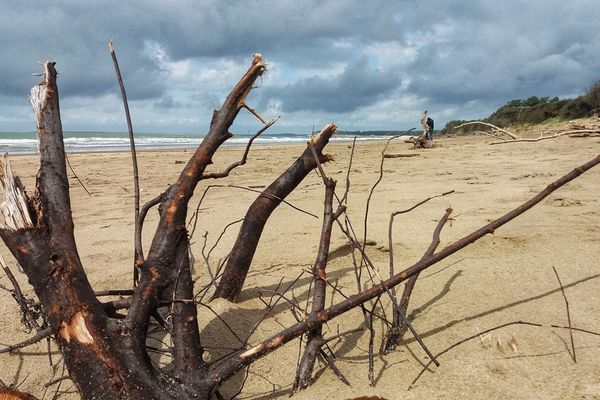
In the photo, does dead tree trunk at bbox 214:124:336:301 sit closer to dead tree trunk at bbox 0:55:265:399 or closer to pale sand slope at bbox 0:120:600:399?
pale sand slope at bbox 0:120:600:399

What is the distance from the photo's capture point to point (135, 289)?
4.91 ft

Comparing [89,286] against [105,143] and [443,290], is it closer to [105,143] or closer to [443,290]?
[443,290]

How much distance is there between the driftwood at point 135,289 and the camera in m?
1.26

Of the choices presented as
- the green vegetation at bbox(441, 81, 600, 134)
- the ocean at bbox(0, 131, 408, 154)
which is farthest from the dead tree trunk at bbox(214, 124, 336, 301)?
the green vegetation at bbox(441, 81, 600, 134)

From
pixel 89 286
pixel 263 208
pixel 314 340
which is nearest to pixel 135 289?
pixel 89 286

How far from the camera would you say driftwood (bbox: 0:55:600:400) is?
1.26m

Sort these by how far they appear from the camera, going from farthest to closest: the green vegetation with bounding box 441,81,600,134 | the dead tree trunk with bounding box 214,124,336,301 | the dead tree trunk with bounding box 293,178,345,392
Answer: the green vegetation with bounding box 441,81,600,134, the dead tree trunk with bounding box 214,124,336,301, the dead tree trunk with bounding box 293,178,345,392

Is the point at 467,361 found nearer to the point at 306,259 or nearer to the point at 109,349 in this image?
the point at 109,349

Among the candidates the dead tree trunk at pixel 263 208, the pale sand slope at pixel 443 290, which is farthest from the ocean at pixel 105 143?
the pale sand slope at pixel 443 290

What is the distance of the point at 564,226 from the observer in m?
2.91

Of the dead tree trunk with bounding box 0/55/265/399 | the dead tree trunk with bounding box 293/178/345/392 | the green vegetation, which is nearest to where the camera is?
the dead tree trunk with bounding box 0/55/265/399

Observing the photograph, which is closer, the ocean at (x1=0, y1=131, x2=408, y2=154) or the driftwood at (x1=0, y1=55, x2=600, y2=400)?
the driftwood at (x1=0, y1=55, x2=600, y2=400)

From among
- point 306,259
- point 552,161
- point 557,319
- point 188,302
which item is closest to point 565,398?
point 557,319

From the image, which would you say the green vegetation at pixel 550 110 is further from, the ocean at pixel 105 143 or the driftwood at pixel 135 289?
the driftwood at pixel 135 289
